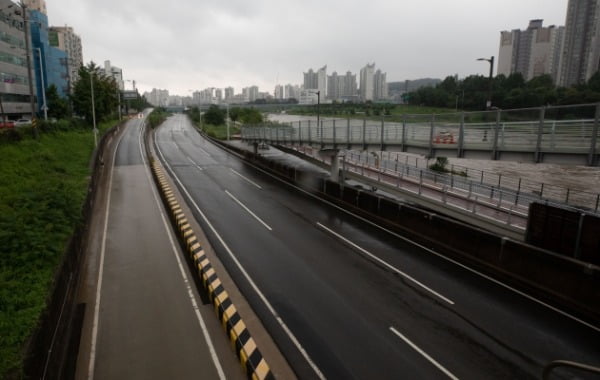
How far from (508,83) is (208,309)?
70836mm

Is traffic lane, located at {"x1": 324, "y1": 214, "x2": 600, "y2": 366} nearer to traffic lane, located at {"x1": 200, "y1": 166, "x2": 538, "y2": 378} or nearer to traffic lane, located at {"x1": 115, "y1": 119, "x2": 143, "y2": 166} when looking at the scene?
traffic lane, located at {"x1": 200, "y1": 166, "x2": 538, "y2": 378}

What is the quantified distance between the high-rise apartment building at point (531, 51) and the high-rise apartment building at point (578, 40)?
22.7 ft

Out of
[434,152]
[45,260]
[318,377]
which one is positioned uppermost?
[434,152]

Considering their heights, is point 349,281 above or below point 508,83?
below

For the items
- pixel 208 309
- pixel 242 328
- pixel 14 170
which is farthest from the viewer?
pixel 14 170

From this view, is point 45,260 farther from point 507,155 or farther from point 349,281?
point 507,155

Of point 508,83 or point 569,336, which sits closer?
point 569,336

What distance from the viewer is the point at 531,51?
6068 inches

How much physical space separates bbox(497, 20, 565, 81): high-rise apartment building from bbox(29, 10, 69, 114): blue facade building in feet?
517

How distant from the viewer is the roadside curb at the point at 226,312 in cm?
840

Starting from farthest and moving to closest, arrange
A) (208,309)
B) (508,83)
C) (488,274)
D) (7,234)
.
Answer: (508,83) < (488,274) < (7,234) < (208,309)

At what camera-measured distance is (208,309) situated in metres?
11.3

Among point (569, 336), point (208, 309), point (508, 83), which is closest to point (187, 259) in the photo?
point (208, 309)

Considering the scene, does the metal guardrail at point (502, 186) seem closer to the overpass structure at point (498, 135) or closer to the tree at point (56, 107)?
the overpass structure at point (498, 135)
